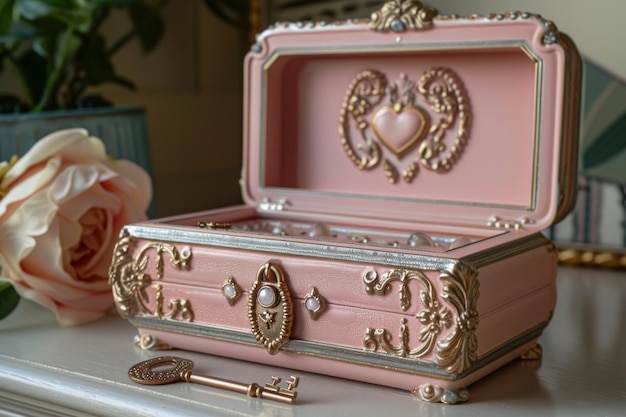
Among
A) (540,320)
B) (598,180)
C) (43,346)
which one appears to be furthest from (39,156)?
(598,180)

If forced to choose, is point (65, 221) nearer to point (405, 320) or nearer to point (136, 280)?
point (136, 280)

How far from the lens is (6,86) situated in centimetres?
112

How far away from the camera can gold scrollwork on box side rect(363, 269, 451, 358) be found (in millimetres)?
534

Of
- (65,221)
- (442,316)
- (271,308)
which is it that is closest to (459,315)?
(442,316)

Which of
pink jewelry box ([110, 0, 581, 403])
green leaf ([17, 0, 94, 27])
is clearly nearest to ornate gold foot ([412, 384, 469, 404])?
pink jewelry box ([110, 0, 581, 403])

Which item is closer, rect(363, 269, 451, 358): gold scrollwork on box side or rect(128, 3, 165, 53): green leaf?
rect(363, 269, 451, 358): gold scrollwork on box side

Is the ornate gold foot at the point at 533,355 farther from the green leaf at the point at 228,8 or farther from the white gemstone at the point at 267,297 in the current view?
the green leaf at the point at 228,8

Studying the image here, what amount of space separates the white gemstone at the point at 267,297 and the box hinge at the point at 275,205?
22 centimetres

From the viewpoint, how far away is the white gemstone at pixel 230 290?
609mm

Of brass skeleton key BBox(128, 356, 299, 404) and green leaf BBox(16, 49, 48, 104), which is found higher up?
green leaf BBox(16, 49, 48, 104)

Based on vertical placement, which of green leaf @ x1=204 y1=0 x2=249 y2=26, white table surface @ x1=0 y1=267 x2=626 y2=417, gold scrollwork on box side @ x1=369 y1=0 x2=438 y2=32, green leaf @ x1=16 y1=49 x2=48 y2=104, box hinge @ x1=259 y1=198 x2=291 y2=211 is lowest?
white table surface @ x1=0 y1=267 x2=626 y2=417

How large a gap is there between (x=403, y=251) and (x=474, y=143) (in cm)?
25

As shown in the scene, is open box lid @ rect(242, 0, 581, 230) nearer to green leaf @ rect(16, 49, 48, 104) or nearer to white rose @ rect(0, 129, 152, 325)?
white rose @ rect(0, 129, 152, 325)

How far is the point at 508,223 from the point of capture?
2.27 feet
